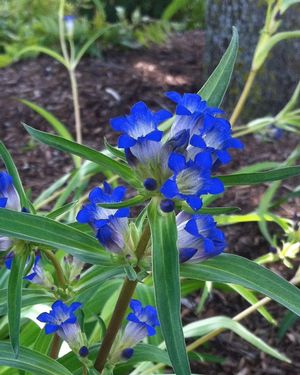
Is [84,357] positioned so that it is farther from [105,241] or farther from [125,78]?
[125,78]

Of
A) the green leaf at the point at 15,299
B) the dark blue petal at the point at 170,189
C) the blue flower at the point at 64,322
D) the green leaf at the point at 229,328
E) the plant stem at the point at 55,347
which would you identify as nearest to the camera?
the dark blue petal at the point at 170,189

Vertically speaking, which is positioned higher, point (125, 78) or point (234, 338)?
point (125, 78)

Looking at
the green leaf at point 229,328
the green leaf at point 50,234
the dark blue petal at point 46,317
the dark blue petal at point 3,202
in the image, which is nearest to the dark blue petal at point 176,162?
the green leaf at point 50,234

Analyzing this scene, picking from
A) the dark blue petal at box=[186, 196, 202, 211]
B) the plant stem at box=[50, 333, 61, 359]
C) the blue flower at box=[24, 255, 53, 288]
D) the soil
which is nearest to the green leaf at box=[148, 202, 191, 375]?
the dark blue petal at box=[186, 196, 202, 211]

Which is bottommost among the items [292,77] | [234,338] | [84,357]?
[84,357]

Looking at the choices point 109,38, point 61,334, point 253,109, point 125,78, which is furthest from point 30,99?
point 61,334

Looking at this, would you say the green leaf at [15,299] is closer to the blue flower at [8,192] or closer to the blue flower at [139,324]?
the blue flower at [8,192]

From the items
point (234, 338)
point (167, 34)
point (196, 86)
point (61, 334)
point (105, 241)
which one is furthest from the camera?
point (167, 34)
